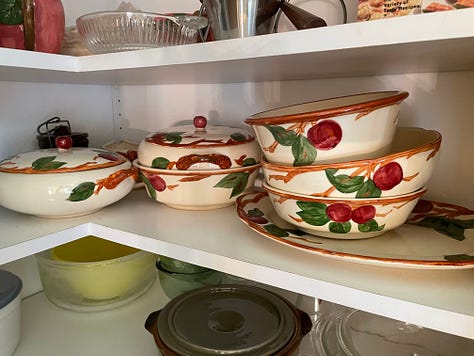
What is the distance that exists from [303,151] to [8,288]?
618 mm

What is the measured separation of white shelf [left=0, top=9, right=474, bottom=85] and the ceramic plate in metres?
0.22

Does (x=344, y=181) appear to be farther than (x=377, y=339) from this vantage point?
No

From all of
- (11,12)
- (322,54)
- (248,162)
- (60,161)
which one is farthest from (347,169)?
(11,12)

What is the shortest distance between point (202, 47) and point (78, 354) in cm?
62

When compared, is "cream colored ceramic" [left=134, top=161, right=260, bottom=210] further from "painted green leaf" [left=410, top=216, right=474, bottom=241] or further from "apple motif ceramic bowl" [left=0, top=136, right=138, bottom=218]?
"painted green leaf" [left=410, top=216, right=474, bottom=241]

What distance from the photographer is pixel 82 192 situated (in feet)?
2.23

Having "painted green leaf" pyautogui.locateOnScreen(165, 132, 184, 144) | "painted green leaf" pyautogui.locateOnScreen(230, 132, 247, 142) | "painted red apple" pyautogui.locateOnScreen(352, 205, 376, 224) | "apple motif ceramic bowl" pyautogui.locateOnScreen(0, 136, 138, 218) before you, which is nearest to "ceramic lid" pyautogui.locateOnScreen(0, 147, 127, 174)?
"apple motif ceramic bowl" pyautogui.locateOnScreen(0, 136, 138, 218)

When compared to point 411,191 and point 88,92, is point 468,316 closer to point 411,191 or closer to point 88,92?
point 411,191

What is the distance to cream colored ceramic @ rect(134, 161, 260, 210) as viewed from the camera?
2.29 ft

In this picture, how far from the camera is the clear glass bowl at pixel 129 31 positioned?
69 centimetres

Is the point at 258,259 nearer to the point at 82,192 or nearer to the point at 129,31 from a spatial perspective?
the point at 82,192

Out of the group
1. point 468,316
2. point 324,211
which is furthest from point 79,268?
point 468,316

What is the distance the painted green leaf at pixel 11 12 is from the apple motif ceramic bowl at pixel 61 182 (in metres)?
0.21

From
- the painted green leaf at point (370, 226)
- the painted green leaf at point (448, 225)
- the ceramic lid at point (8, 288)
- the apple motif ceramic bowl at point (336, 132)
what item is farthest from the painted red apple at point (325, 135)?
the ceramic lid at point (8, 288)
